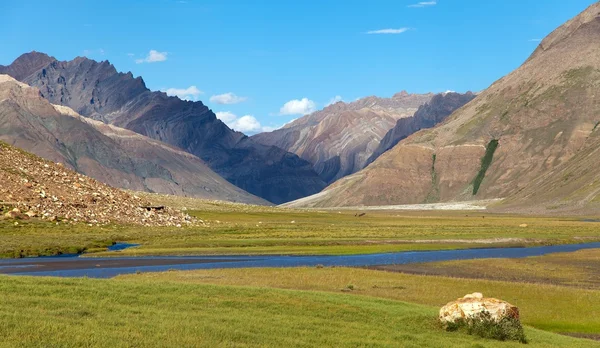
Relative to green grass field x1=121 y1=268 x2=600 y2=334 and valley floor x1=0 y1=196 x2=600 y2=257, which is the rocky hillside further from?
green grass field x1=121 y1=268 x2=600 y2=334

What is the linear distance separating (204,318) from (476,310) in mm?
12420

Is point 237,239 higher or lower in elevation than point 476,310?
higher

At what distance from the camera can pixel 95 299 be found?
30797 mm

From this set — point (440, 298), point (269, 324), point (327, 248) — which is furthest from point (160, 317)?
point (327, 248)

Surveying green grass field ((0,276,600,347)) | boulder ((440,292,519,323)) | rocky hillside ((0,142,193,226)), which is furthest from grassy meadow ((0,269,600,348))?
rocky hillside ((0,142,193,226))

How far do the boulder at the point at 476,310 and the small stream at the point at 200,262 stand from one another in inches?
1239

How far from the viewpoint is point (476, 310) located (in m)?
32.7

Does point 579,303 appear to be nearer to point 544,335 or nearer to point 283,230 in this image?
point 544,335

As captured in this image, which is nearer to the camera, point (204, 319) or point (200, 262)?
point (204, 319)

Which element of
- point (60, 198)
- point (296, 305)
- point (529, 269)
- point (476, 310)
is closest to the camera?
point (476, 310)

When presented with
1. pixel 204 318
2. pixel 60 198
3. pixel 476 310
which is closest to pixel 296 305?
pixel 204 318

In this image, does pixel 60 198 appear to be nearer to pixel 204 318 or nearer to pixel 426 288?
pixel 426 288

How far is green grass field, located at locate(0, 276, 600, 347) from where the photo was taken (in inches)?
936

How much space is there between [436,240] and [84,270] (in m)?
59.0
